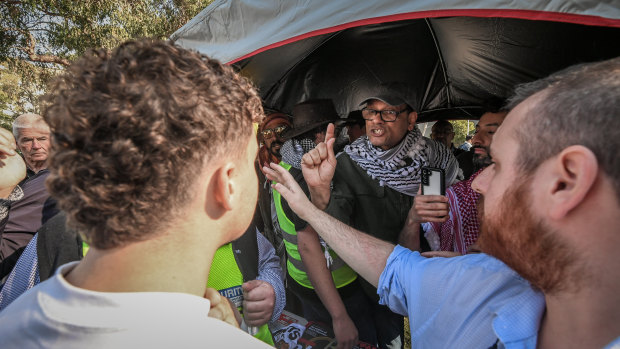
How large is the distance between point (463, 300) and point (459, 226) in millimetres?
1065

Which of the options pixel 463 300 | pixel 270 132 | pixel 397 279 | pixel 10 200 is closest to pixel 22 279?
pixel 10 200

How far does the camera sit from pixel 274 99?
421cm

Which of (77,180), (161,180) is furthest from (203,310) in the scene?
(77,180)

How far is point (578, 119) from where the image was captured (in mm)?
829

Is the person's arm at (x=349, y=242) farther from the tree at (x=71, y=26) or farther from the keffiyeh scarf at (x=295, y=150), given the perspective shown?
the tree at (x=71, y=26)

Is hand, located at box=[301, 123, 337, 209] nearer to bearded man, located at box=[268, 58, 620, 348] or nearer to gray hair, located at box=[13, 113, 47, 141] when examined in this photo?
bearded man, located at box=[268, 58, 620, 348]

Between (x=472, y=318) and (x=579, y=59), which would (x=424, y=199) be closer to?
(x=472, y=318)

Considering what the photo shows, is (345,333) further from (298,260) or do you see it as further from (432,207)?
(432,207)

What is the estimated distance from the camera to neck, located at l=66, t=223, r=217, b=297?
718mm

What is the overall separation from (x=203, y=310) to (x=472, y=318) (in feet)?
3.32

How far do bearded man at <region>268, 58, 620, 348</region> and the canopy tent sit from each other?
494 millimetres

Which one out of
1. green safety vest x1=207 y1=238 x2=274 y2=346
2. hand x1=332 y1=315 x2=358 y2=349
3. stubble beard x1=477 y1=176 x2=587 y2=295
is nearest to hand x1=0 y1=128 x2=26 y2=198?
green safety vest x1=207 y1=238 x2=274 y2=346

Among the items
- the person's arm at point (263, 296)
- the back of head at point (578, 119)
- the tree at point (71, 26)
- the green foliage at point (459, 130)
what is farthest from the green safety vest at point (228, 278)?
the green foliage at point (459, 130)

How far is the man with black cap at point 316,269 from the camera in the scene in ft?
7.01
